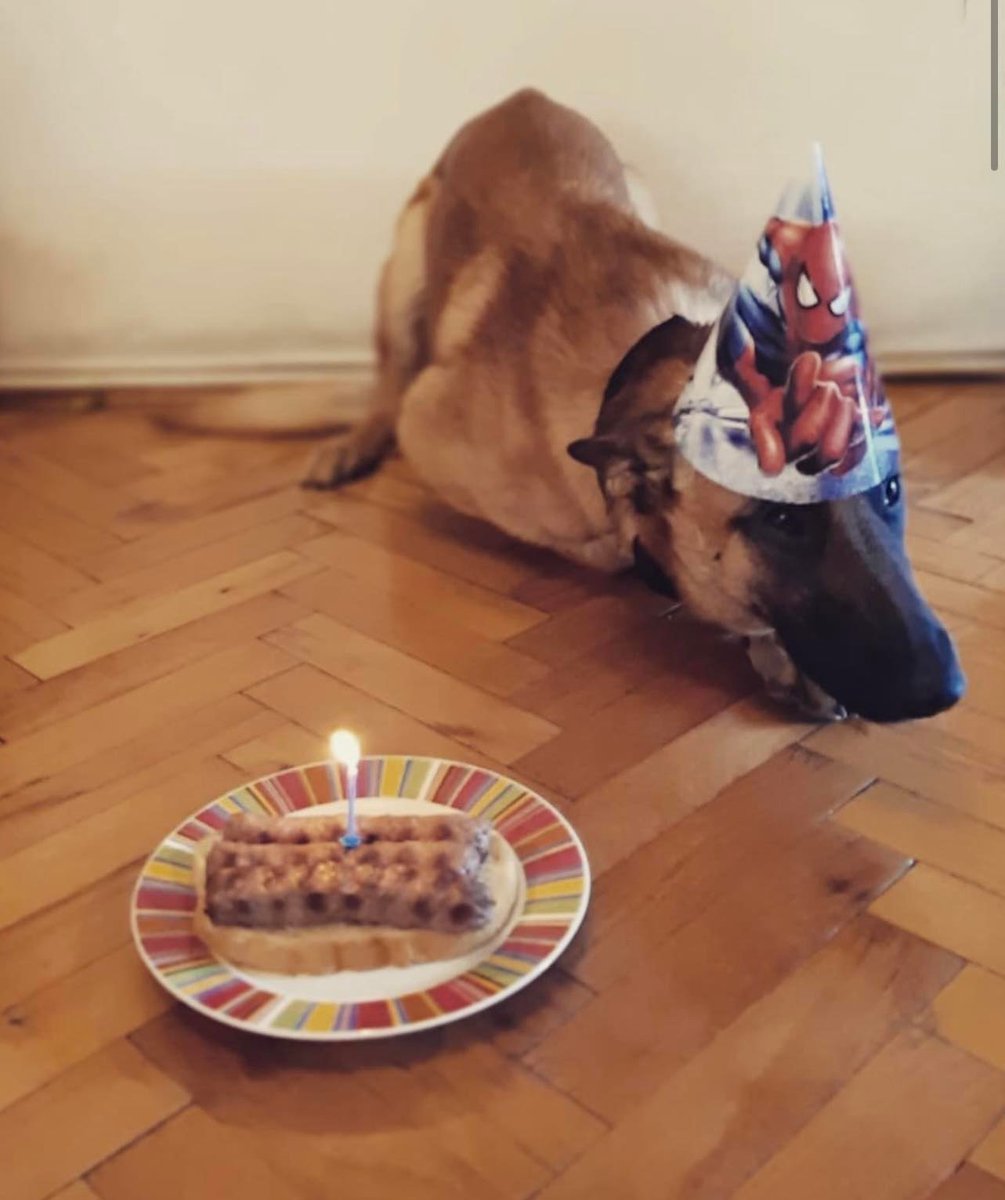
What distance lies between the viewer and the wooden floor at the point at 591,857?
29.2 inches

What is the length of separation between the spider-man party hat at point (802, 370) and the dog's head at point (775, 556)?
0.09 feet

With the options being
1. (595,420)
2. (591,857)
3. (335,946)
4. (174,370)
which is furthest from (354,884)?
(174,370)

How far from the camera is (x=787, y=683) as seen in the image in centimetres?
115

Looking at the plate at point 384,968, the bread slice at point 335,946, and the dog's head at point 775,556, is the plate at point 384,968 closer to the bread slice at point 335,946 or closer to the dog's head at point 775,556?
the bread slice at point 335,946

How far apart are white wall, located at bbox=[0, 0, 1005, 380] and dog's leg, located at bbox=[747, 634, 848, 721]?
2.88 feet

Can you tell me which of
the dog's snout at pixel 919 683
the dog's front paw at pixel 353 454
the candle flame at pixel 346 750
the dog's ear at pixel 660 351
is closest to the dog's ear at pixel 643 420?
the dog's ear at pixel 660 351

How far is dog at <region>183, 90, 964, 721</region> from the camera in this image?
3.40 ft

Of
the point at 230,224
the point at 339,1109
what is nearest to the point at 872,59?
the point at 230,224

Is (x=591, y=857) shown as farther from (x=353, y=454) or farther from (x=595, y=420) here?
(x=353, y=454)

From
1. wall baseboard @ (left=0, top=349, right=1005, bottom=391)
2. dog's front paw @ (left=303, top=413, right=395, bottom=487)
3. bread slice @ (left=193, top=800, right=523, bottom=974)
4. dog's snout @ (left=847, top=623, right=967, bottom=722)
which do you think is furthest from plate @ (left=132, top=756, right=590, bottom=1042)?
wall baseboard @ (left=0, top=349, right=1005, bottom=391)

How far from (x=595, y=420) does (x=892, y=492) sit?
0.33 meters

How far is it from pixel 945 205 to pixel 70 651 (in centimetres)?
131

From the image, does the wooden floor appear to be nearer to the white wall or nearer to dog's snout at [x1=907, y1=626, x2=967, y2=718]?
dog's snout at [x1=907, y1=626, x2=967, y2=718]

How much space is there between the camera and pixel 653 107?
181 cm
